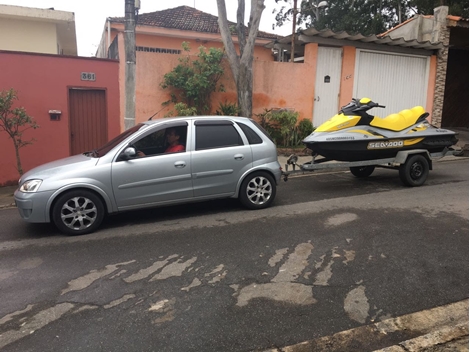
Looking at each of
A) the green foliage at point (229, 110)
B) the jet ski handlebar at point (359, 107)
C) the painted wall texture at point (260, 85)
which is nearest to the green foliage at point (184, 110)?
the painted wall texture at point (260, 85)

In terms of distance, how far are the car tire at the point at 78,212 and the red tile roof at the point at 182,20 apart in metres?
12.4

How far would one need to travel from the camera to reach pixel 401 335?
134 inches

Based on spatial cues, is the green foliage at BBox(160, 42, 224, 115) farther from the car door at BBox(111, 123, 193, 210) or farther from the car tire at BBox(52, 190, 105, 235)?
the car tire at BBox(52, 190, 105, 235)

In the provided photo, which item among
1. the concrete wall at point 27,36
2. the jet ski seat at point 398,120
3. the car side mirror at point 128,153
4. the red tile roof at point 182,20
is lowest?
the car side mirror at point 128,153

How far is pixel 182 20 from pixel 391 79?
30.7ft

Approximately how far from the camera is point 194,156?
648 centimetres

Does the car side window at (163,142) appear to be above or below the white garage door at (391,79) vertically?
below

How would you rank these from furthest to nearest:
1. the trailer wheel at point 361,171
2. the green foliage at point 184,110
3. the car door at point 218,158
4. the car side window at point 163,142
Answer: the green foliage at point 184,110, the trailer wheel at point 361,171, the car door at point 218,158, the car side window at point 163,142

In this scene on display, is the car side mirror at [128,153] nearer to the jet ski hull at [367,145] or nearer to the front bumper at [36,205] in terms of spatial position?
the front bumper at [36,205]

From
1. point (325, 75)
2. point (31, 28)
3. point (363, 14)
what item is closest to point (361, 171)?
point (325, 75)

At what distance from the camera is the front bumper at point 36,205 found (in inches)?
223

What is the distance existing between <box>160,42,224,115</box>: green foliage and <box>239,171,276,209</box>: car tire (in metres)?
5.45

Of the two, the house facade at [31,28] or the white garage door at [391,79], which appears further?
the white garage door at [391,79]

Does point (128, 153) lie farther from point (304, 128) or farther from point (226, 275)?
point (304, 128)
